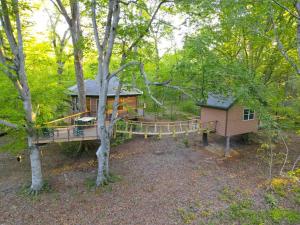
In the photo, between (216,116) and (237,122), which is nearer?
(237,122)

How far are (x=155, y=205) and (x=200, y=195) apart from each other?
2208 mm

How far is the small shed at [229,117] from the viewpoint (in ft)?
43.3

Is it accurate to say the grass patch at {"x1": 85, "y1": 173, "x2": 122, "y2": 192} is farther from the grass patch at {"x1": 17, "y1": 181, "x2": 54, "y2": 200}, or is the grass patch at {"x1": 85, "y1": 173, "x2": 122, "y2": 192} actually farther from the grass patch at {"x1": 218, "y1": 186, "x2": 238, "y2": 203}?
the grass patch at {"x1": 218, "y1": 186, "x2": 238, "y2": 203}

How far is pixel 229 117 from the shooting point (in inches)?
522

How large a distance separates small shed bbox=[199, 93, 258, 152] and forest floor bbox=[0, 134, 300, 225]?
1.81 metres

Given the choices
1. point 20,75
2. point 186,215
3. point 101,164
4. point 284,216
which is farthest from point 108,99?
point 284,216

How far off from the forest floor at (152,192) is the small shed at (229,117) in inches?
71.4

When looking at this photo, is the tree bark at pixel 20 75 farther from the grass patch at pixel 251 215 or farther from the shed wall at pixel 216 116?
the shed wall at pixel 216 116

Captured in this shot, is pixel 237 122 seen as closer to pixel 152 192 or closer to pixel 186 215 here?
pixel 152 192

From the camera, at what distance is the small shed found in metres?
13.2

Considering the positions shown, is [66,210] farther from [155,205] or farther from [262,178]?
[262,178]

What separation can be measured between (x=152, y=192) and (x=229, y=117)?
25.0 feet

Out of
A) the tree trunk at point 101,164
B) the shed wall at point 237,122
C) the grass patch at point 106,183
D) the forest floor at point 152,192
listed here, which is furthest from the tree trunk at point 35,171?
the shed wall at point 237,122

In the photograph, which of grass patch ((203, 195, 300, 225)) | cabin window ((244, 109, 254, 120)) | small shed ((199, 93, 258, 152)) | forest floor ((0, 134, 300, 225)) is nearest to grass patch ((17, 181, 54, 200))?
forest floor ((0, 134, 300, 225))
